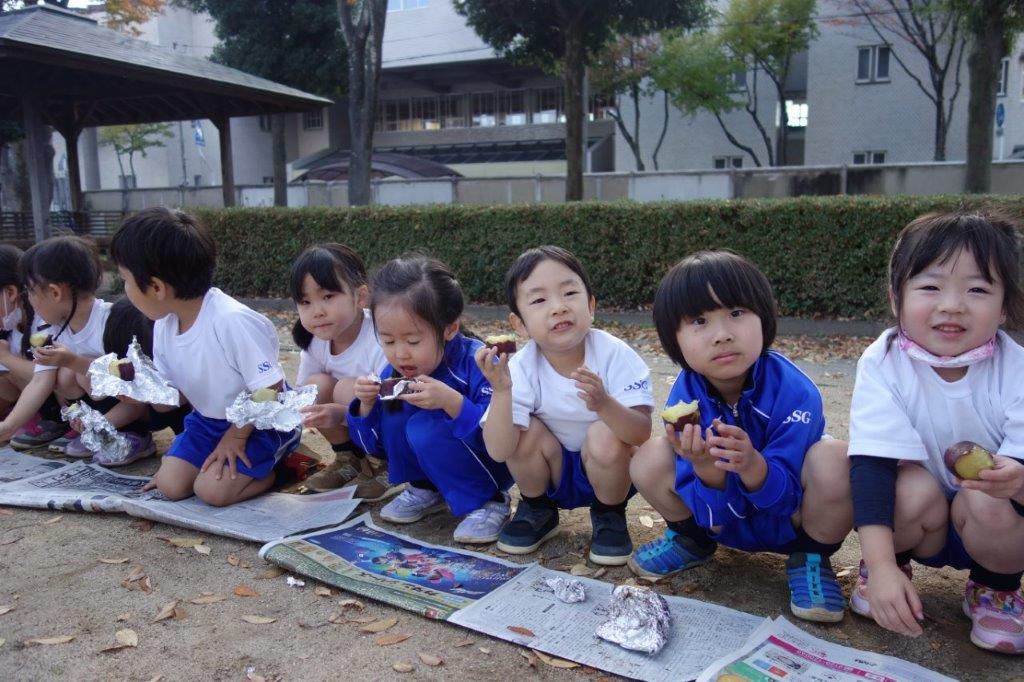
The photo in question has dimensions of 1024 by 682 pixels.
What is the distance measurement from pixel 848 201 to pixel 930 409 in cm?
580

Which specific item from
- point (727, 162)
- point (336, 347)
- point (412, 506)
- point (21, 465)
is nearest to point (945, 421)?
point (412, 506)

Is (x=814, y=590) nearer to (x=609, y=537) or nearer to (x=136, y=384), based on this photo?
(x=609, y=537)

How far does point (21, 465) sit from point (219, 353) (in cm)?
149

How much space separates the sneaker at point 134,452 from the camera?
383 cm

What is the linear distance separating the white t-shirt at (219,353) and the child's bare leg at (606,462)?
1342mm

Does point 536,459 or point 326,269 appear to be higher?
point 326,269

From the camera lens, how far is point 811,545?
7.38ft

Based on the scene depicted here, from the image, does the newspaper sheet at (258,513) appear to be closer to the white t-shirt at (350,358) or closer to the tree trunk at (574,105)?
the white t-shirt at (350,358)

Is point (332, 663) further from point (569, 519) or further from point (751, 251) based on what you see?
point (751, 251)

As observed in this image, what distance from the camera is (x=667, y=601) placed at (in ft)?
7.45

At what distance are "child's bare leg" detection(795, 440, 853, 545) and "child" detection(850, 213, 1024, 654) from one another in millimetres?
66

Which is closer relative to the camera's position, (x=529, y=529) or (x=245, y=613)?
(x=245, y=613)

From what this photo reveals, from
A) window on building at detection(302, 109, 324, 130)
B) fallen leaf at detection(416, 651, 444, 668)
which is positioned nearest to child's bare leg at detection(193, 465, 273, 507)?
fallen leaf at detection(416, 651, 444, 668)

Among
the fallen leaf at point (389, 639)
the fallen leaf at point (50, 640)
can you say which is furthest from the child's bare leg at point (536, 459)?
the fallen leaf at point (50, 640)
